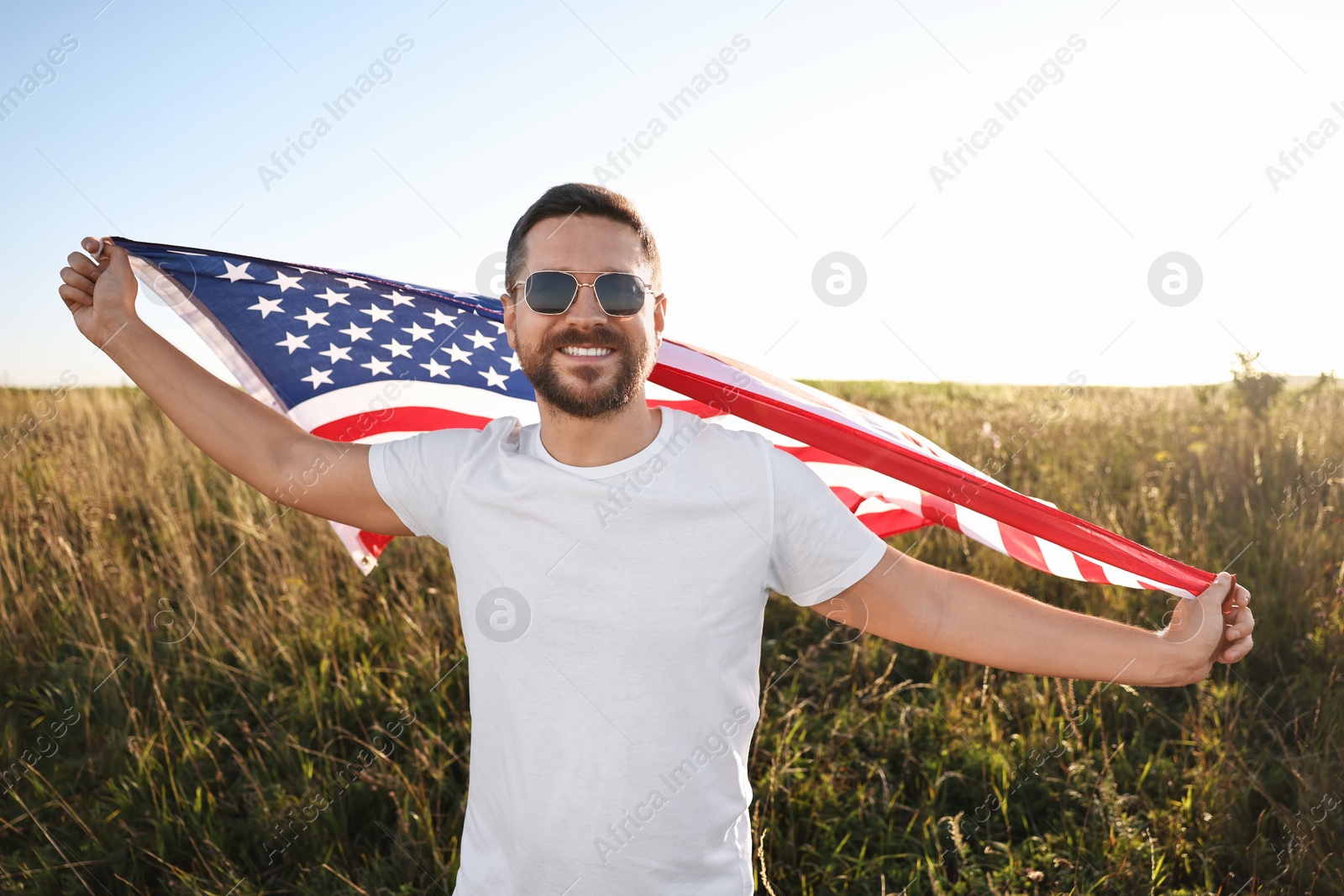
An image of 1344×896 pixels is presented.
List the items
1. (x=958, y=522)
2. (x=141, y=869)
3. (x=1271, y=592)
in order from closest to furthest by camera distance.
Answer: (x=958, y=522), (x=141, y=869), (x=1271, y=592)

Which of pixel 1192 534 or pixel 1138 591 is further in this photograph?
pixel 1192 534

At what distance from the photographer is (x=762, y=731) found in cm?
365

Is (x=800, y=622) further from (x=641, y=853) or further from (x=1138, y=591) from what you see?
(x=641, y=853)

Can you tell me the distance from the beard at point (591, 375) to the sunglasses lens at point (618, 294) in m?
0.06

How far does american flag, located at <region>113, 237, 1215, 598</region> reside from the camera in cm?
249

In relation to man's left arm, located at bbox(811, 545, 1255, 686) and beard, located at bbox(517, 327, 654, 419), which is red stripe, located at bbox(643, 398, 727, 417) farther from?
man's left arm, located at bbox(811, 545, 1255, 686)

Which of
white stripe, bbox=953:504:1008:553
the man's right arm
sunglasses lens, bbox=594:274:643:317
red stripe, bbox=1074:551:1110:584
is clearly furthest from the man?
white stripe, bbox=953:504:1008:553

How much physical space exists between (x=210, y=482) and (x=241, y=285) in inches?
202

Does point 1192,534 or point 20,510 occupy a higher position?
point 1192,534

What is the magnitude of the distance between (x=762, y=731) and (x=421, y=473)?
2.34 meters

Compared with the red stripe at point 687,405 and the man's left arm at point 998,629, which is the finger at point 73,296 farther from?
the man's left arm at point 998,629

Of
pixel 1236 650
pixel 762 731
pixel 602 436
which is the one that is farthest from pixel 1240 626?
pixel 762 731

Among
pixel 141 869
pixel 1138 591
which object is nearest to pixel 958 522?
pixel 1138 591

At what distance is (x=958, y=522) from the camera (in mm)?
2797
